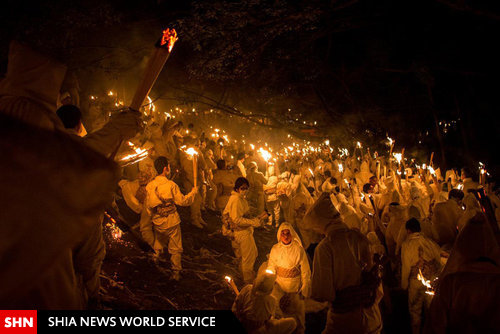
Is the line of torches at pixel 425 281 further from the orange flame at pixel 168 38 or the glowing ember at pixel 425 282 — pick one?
the orange flame at pixel 168 38

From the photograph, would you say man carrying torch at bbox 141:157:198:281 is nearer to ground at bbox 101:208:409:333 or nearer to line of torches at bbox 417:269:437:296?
ground at bbox 101:208:409:333

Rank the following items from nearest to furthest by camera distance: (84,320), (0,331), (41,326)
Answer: (0,331)
(41,326)
(84,320)

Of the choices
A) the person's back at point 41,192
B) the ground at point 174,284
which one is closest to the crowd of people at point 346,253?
the ground at point 174,284

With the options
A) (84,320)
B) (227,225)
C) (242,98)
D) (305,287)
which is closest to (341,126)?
(242,98)

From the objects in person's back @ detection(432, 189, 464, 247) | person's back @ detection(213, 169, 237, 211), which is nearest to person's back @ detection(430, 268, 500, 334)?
person's back @ detection(432, 189, 464, 247)

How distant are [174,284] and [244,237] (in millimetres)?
1897

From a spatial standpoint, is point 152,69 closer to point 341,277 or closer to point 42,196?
point 42,196

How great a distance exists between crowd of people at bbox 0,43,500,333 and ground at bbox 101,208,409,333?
36 cm

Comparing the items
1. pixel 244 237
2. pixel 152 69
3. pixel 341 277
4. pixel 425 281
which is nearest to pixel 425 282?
pixel 425 281

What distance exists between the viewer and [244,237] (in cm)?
697

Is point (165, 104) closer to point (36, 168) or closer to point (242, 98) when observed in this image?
point (242, 98)

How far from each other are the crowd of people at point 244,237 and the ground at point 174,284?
1.17 ft

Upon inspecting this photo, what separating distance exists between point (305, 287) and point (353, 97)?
10259 mm

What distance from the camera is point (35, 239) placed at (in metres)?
1.05
